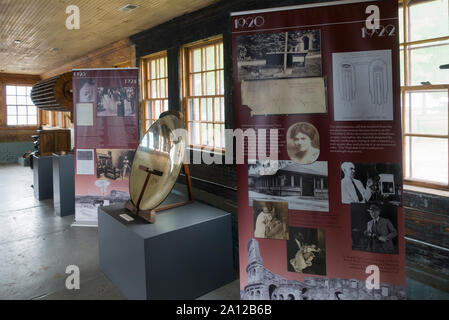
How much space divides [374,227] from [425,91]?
3.73ft

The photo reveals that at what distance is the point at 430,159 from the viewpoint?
7.88ft

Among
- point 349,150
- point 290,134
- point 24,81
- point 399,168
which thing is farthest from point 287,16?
point 24,81

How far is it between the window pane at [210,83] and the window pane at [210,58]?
0.24ft

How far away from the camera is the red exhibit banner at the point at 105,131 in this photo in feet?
14.2

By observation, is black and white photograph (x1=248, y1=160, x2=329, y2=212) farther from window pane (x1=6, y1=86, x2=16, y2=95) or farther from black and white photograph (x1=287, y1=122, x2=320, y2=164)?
window pane (x1=6, y1=86, x2=16, y2=95)

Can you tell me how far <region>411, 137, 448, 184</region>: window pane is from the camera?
2.34 meters

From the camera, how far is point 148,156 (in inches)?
125

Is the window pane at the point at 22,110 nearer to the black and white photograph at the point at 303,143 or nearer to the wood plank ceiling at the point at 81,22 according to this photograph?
the wood plank ceiling at the point at 81,22

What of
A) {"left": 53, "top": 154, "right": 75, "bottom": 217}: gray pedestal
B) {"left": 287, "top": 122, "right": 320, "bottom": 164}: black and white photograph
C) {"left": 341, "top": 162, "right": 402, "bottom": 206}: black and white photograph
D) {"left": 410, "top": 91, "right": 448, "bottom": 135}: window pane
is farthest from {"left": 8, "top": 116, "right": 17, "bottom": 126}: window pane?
{"left": 410, "top": 91, "right": 448, "bottom": 135}: window pane

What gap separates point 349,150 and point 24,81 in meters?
12.0

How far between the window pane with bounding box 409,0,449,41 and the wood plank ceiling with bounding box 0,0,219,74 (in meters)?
2.08

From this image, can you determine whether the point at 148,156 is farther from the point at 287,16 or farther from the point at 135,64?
the point at 135,64

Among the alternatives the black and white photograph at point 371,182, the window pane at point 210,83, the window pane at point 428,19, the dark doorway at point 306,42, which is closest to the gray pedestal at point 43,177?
the window pane at point 210,83

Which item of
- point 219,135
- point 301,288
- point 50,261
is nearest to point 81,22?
point 219,135
